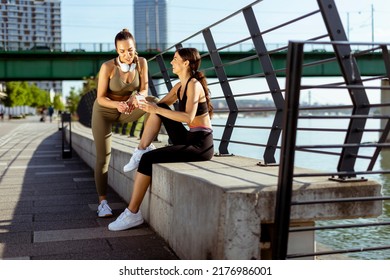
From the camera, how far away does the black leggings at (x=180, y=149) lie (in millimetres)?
5089

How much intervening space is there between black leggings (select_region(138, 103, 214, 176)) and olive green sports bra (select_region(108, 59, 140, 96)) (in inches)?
→ 26.0

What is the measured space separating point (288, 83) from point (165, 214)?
→ 5.99ft

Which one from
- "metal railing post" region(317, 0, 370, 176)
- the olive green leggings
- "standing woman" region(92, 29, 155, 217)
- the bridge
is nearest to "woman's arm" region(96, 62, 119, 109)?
"standing woman" region(92, 29, 155, 217)

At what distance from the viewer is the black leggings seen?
5089mm

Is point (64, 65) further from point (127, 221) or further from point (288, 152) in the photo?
point (288, 152)

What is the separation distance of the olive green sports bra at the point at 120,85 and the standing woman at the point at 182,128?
68cm

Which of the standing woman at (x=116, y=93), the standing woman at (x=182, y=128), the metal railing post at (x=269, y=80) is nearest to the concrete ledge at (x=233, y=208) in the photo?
the standing woman at (x=182, y=128)

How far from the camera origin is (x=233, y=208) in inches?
138

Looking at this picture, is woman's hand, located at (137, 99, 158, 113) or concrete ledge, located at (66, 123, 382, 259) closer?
concrete ledge, located at (66, 123, 382, 259)

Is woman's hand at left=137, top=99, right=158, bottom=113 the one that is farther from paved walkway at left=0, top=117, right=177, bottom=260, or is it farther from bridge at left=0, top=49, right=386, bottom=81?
bridge at left=0, top=49, right=386, bottom=81

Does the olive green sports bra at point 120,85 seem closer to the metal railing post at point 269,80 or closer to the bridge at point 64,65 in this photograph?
the metal railing post at point 269,80

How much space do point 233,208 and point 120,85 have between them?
8.78 feet

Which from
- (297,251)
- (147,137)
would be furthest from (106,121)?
(297,251)
